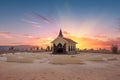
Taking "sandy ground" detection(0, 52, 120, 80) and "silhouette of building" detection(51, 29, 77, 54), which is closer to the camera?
"sandy ground" detection(0, 52, 120, 80)

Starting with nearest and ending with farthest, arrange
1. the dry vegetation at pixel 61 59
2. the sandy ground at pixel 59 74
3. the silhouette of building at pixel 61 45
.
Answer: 1. the sandy ground at pixel 59 74
2. the dry vegetation at pixel 61 59
3. the silhouette of building at pixel 61 45

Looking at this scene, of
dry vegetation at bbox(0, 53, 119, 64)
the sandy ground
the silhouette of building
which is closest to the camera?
the sandy ground

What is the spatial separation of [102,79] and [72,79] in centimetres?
194

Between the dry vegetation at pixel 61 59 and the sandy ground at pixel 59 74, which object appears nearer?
the sandy ground at pixel 59 74

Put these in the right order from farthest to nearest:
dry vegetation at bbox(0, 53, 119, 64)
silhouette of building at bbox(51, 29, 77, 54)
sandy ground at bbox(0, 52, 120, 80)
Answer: silhouette of building at bbox(51, 29, 77, 54)
dry vegetation at bbox(0, 53, 119, 64)
sandy ground at bbox(0, 52, 120, 80)

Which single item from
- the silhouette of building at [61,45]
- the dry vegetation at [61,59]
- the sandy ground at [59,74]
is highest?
the silhouette of building at [61,45]

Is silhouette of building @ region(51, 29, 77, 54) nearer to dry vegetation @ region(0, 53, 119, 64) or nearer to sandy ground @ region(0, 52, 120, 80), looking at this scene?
dry vegetation @ region(0, 53, 119, 64)

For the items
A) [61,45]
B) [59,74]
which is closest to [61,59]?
[59,74]

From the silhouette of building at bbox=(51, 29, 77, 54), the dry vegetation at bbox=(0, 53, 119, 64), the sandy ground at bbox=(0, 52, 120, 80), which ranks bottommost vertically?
the sandy ground at bbox=(0, 52, 120, 80)

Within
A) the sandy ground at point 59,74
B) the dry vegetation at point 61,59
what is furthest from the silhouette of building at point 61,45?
the sandy ground at point 59,74

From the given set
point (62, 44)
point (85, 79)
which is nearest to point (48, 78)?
point (85, 79)

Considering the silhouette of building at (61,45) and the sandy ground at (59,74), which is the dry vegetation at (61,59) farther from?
the silhouette of building at (61,45)

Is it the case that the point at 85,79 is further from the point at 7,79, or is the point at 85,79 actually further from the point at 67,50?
the point at 67,50

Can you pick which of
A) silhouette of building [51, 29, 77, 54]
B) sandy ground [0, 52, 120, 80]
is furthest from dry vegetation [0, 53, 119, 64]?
silhouette of building [51, 29, 77, 54]
